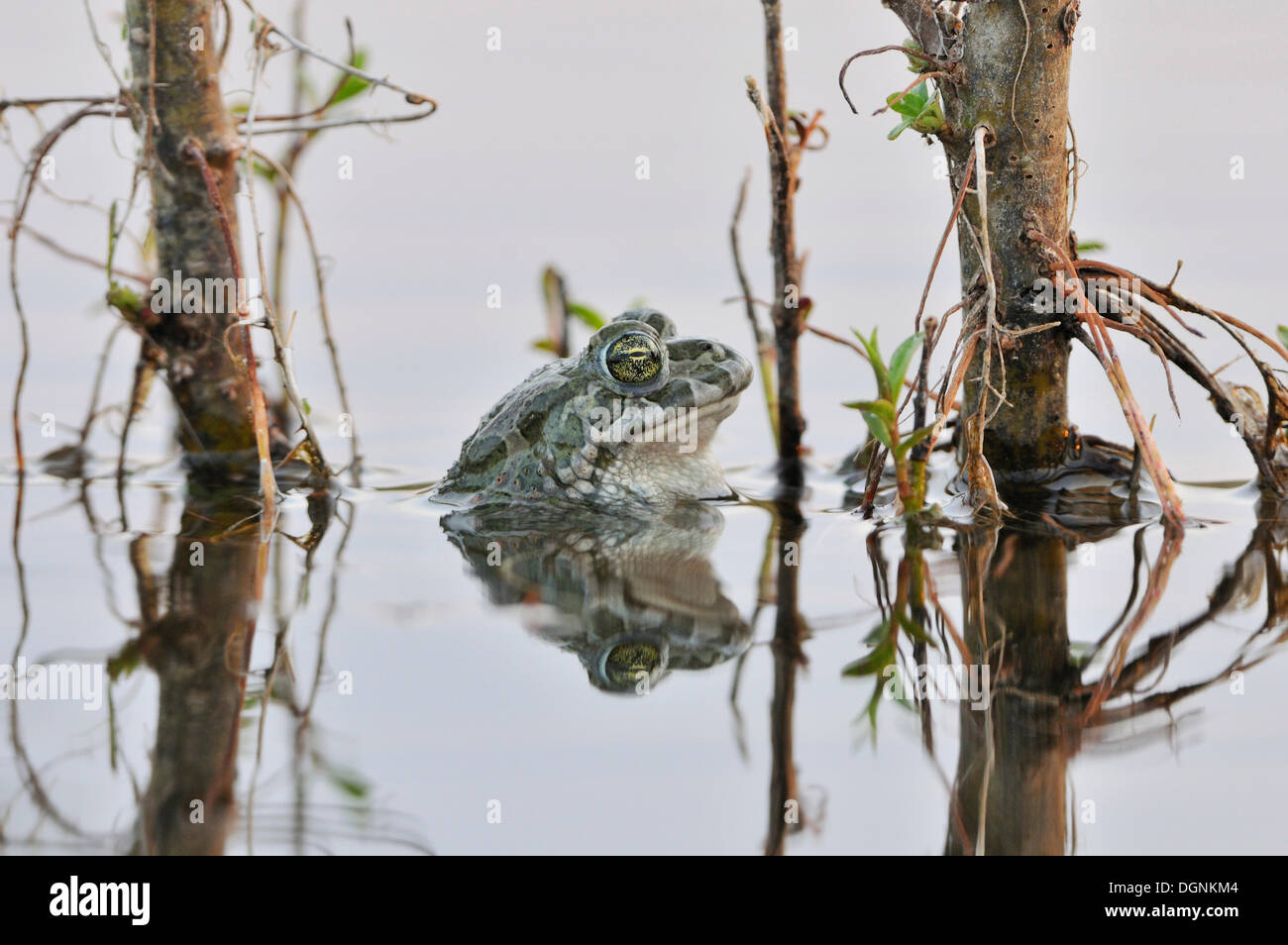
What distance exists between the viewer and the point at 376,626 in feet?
11.5

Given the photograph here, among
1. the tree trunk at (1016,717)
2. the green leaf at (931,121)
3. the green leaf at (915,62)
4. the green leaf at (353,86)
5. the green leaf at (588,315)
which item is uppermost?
the green leaf at (353,86)

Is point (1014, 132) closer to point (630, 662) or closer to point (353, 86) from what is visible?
point (630, 662)

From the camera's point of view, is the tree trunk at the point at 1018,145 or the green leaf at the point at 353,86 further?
the green leaf at the point at 353,86

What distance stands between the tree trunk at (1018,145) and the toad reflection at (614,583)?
128 centimetres

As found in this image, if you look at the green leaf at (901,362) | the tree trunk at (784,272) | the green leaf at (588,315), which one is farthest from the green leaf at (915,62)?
the green leaf at (588,315)

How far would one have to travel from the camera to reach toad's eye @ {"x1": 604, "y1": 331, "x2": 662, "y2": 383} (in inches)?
187

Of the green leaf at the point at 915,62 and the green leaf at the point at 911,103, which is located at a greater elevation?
the green leaf at the point at 915,62

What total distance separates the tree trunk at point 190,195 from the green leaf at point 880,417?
258 centimetres

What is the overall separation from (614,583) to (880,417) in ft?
3.61

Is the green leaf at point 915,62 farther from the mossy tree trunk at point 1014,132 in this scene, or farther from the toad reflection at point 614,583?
the toad reflection at point 614,583

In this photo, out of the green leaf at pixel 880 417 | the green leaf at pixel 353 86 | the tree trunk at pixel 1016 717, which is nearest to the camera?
the tree trunk at pixel 1016 717

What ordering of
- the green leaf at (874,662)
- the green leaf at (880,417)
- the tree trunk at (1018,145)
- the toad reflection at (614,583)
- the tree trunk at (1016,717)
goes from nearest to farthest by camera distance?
the tree trunk at (1016,717), the green leaf at (874,662), the toad reflection at (614,583), the green leaf at (880,417), the tree trunk at (1018,145)

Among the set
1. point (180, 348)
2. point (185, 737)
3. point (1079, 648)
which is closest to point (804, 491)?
point (1079, 648)

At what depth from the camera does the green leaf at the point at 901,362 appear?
4270mm
